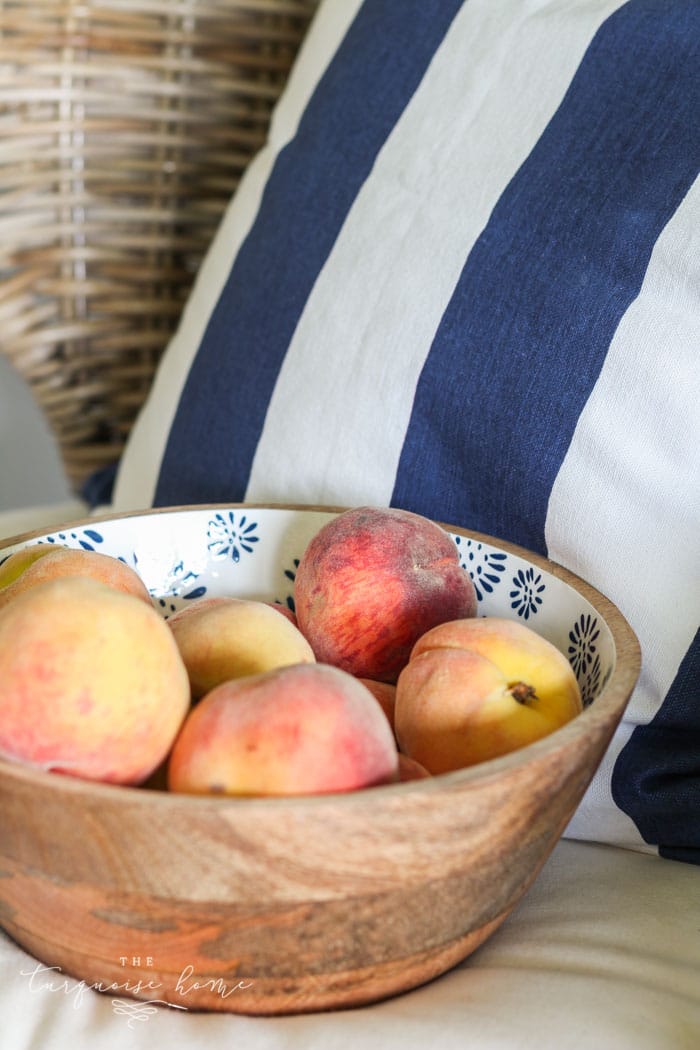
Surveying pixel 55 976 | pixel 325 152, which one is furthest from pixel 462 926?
pixel 325 152

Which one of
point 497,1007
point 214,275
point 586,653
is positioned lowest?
point 497,1007

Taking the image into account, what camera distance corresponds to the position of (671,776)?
0.54 m

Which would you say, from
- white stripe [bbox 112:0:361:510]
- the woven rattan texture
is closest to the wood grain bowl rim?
white stripe [bbox 112:0:361:510]

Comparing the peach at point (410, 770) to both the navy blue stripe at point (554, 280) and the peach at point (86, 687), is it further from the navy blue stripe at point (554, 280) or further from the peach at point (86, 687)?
the navy blue stripe at point (554, 280)

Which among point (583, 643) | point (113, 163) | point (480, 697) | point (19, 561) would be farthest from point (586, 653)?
point (113, 163)

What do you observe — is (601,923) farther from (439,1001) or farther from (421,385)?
(421,385)

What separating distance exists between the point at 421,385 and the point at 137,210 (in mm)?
527

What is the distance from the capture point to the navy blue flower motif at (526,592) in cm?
58

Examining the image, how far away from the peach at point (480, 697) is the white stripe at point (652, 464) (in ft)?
0.29

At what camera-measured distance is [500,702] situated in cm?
45

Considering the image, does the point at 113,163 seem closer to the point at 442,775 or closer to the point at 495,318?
the point at 495,318

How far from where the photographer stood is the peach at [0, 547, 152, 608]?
512 mm

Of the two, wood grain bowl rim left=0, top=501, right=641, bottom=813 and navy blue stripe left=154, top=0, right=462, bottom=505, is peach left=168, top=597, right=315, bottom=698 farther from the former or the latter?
navy blue stripe left=154, top=0, right=462, bottom=505

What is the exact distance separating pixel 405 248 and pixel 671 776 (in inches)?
14.3
